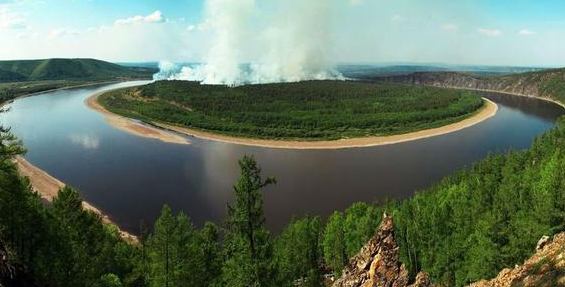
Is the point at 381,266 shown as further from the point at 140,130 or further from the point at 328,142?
the point at 140,130

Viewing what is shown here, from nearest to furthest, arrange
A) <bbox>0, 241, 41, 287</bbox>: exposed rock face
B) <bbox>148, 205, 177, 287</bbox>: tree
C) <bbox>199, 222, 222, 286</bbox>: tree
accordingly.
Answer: <bbox>0, 241, 41, 287</bbox>: exposed rock face, <bbox>148, 205, 177, 287</bbox>: tree, <bbox>199, 222, 222, 286</bbox>: tree

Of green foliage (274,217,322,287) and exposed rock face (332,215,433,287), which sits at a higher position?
exposed rock face (332,215,433,287)

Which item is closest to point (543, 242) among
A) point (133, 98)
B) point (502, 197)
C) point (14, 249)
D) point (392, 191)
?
point (502, 197)

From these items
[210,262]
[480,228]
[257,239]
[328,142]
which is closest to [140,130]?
[328,142]

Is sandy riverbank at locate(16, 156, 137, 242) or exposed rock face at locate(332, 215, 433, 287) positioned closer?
exposed rock face at locate(332, 215, 433, 287)

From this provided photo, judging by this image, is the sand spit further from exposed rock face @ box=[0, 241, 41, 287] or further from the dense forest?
→ exposed rock face @ box=[0, 241, 41, 287]

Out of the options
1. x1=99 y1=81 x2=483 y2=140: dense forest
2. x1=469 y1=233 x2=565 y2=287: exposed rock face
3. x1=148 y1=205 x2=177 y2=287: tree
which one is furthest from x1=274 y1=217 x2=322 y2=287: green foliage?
x1=99 y1=81 x2=483 y2=140: dense forest
